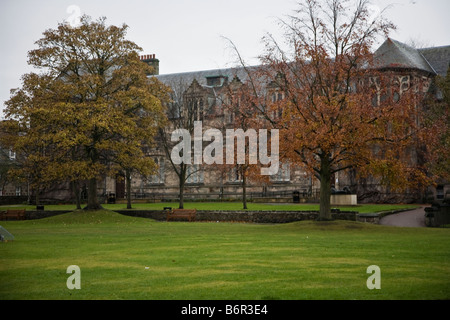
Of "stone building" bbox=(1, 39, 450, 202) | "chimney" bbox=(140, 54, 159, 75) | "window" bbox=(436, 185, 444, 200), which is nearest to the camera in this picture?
"window" bbox=(436, 185, 444, 200)

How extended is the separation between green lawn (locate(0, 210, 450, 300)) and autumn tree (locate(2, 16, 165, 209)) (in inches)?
588

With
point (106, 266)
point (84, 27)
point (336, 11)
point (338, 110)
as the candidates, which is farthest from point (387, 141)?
point (84, 27)

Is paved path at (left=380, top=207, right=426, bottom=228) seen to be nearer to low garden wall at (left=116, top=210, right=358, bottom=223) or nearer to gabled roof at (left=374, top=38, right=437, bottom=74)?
low garden wall at (left=116, top=210, right=358, bottom=223)

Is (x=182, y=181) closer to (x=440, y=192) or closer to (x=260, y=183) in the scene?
(x=260, y=183)

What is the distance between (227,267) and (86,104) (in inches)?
1005

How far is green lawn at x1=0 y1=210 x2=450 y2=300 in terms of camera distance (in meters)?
10.2

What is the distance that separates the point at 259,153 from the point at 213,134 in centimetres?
2488

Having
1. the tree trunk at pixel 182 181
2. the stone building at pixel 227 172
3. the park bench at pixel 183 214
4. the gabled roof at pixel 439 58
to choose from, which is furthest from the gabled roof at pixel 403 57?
the park bench at pixel 183 214

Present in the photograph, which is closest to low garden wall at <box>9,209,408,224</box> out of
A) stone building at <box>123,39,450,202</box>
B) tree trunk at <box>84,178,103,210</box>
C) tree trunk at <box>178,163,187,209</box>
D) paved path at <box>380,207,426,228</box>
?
paved path at <box>380,207,426,228</box>

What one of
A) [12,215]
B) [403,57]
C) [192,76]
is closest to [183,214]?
[12,215]

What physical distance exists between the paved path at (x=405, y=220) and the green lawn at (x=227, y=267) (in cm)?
809

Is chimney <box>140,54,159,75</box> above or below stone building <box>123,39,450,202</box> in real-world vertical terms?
above

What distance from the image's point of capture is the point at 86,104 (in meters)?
36.1

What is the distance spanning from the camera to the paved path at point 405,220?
30000 mm
